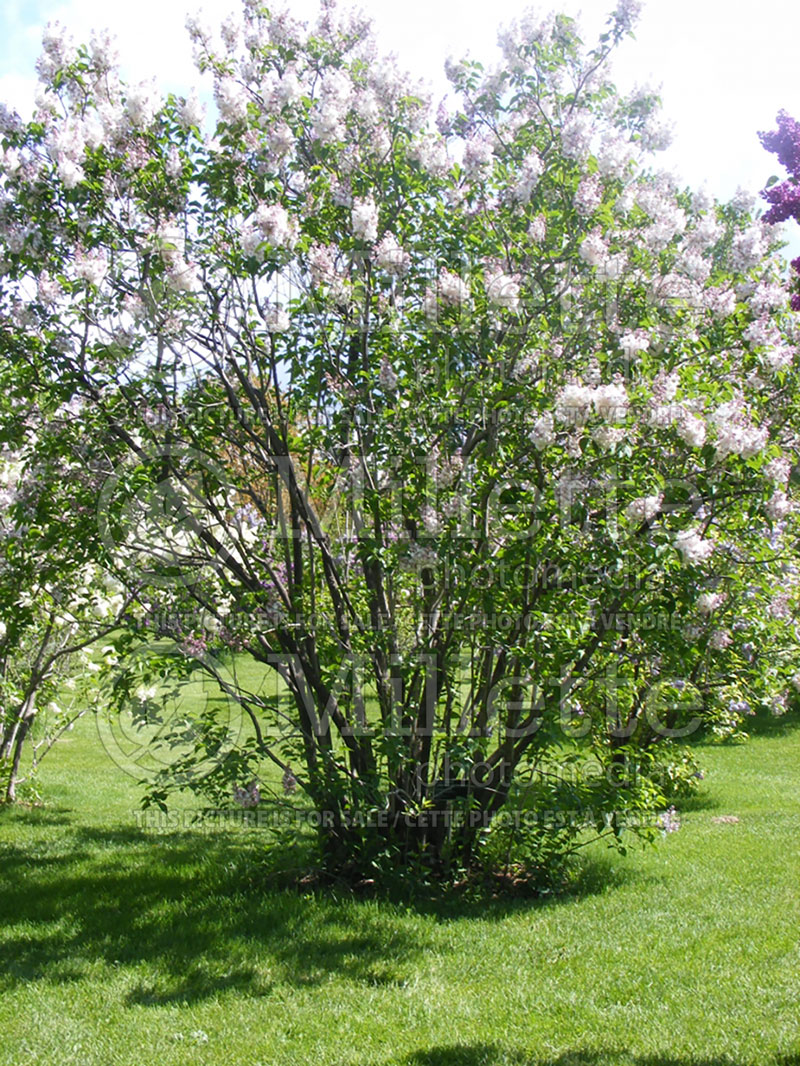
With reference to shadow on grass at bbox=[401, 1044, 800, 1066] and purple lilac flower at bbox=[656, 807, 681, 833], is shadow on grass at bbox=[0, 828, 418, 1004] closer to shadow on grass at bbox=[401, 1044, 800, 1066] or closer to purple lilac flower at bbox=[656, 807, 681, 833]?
shadow on grass at bbox=[401, 1044, 800, 1066]

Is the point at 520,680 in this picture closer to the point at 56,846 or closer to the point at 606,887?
the point at 606,887

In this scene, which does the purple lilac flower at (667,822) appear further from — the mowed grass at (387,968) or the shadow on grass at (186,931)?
the shadow on grass at (186,931)

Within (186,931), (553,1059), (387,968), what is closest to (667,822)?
(387,968)

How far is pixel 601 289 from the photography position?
4.84 m

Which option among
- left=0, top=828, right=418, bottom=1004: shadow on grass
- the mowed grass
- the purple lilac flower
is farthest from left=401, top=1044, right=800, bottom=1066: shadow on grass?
the purple lilac flower

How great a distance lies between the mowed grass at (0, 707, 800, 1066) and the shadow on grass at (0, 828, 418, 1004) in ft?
0.04

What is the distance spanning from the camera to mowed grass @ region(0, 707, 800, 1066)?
3.65 meters

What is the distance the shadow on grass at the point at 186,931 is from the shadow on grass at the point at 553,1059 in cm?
76

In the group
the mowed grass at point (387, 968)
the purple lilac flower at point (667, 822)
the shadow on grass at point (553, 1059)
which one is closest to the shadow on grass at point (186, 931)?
the mowed grass at point (387, 968)

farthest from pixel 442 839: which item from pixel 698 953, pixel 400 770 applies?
pixel 698 953

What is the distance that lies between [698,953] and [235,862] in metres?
2.85

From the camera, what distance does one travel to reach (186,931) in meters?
4.91

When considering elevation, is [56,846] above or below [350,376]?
below

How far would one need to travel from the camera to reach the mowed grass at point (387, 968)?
3.65 m
